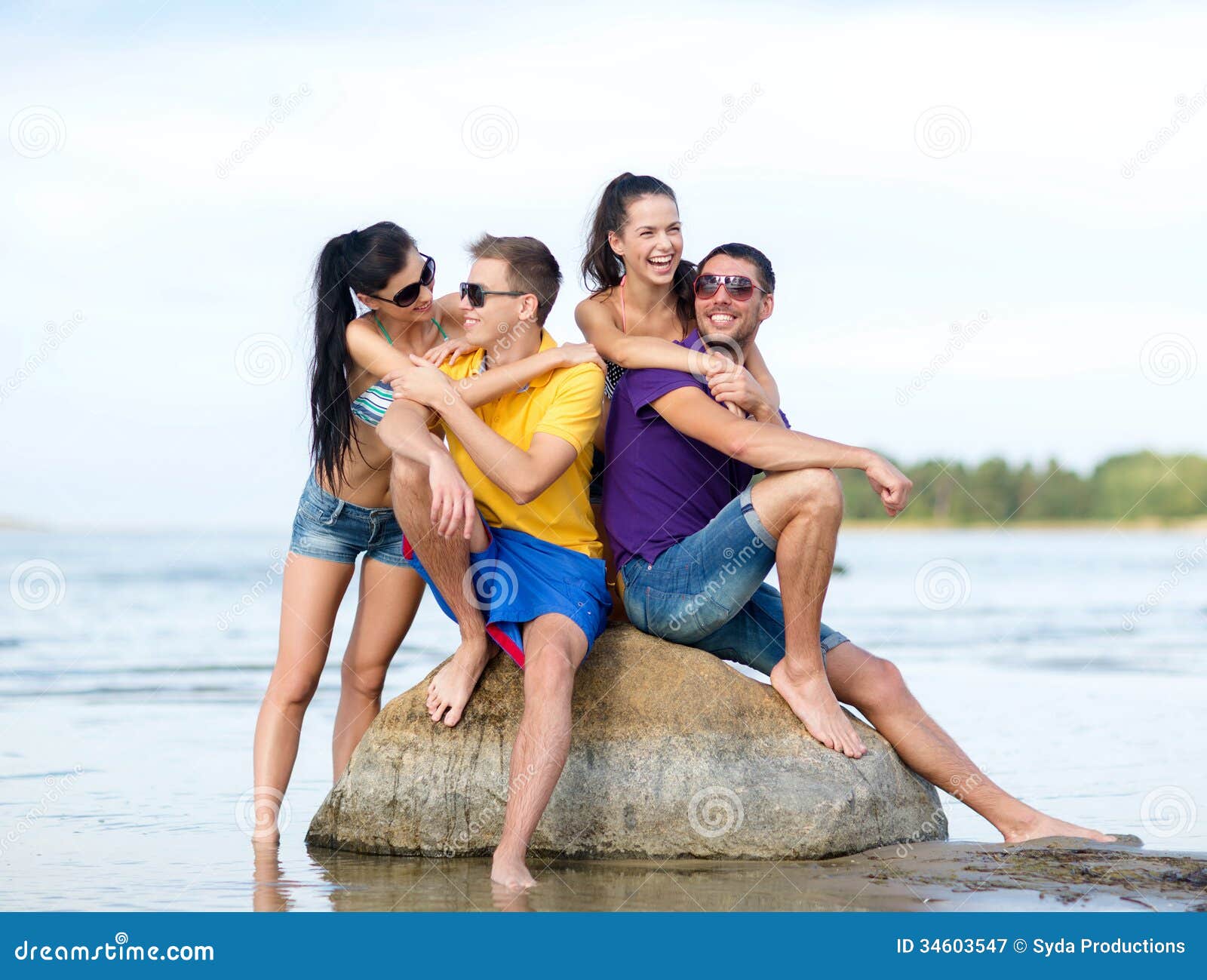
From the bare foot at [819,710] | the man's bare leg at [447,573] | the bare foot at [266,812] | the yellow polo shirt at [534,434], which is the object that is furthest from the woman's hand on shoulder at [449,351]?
the bare foot at [266,812]

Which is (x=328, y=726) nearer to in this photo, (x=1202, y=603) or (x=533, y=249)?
(x=533, y=249)

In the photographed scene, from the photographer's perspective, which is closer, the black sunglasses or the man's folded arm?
the man's folded arm

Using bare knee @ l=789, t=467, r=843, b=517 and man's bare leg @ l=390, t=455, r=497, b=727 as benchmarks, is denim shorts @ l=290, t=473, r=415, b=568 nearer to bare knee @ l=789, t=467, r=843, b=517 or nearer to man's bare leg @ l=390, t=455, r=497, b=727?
man's bare leg @ l=390, t=455, r=497, b=727

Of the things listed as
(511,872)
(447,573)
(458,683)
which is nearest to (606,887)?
(511,872)

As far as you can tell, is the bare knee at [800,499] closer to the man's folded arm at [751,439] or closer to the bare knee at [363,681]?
the man's folded arm at [751,439]

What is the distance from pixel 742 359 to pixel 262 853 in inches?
105

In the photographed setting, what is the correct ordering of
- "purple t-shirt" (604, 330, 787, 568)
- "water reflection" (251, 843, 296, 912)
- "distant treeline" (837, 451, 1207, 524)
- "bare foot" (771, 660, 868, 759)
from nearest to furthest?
"water reflection" (251, 843, 296, 912) → "bare foot" (771, 660, 868, 759) → "purple t-shirt" (604, 330, 787, 568) → "distant treeline" (837, 451, 1207, 524)

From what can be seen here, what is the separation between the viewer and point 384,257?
5363 mm

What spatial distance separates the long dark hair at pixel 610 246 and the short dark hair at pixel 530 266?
0.40 m

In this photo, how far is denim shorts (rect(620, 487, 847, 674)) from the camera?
488cm

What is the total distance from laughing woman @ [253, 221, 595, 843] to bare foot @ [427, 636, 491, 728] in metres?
0.59

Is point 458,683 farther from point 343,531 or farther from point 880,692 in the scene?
point 880,692

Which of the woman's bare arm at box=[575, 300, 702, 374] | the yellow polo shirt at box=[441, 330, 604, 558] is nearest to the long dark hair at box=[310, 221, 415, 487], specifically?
the yellow polo shirt at box=[441, 330, 604, 558]

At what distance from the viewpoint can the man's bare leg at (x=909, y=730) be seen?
5.21 meters
